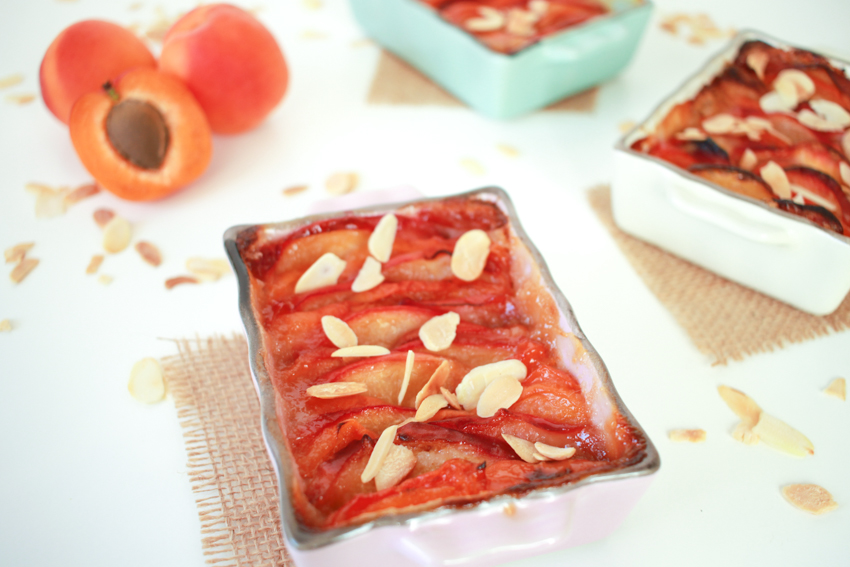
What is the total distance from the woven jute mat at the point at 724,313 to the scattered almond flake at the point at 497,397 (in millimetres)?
412

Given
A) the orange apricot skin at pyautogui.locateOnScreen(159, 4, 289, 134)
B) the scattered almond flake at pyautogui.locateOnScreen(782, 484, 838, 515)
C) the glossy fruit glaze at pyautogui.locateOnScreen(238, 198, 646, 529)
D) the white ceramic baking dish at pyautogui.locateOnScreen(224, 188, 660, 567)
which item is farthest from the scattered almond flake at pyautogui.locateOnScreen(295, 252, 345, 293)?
the scattered almond flake at pyautogui.locateOnScreen(782, 484, 838, 515)

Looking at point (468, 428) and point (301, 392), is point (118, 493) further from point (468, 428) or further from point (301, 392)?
point (468, 428)

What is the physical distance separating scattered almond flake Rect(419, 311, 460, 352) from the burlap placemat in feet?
2.68

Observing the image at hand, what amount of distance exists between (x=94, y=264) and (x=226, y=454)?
499mm

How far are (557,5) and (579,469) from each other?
119cm

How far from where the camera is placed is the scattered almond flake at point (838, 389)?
96 cm

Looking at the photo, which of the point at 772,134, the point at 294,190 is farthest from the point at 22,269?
the point at 772,134

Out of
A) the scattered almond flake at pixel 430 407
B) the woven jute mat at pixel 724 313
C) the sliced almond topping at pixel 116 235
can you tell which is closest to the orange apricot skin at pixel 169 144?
the sliced almond topping at pixel 116 235

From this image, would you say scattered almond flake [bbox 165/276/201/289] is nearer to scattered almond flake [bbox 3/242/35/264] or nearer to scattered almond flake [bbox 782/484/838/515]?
scattered almond flake [bbox 3/242/35/264]

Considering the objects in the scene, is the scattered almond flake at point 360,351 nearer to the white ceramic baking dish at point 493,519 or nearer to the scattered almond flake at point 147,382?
the white ceramic baking dish at point 493,519

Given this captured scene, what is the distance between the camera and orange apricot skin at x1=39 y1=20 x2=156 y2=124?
119 centimetres

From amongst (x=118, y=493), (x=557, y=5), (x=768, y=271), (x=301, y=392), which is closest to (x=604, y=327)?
(x=768, y=271)

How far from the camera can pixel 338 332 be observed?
830 millimetres

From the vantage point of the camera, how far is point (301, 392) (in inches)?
30.8
